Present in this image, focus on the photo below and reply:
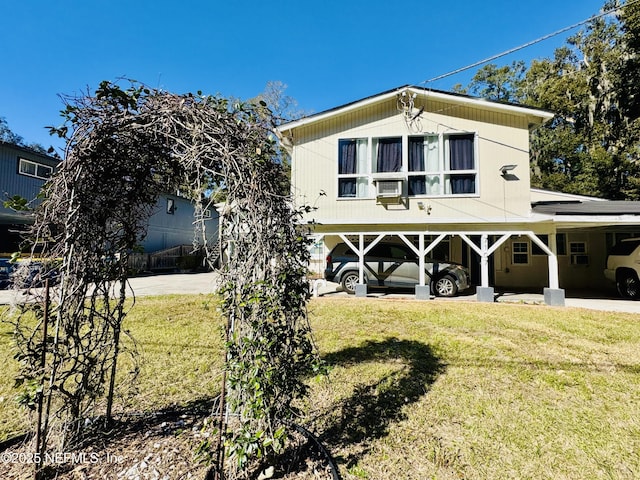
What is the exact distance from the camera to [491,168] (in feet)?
28.1

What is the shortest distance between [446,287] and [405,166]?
142 inches

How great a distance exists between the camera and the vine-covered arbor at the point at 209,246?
1.88m

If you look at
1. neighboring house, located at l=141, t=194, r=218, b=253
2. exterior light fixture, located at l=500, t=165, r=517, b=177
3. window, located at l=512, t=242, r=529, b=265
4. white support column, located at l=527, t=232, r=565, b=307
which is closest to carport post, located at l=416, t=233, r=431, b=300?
exterior light fixture, located at l=500, t=165, r=517, b=177

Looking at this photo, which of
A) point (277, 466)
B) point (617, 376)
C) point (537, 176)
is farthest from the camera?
point (537, 176)

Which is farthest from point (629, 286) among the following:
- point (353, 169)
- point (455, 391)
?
point (455, 391)

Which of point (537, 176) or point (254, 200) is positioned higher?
point (537, 176)

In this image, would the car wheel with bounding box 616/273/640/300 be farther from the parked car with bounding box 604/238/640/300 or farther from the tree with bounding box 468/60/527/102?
the tree with bounding box 468/60/527/102

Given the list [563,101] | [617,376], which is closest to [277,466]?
[617,376]

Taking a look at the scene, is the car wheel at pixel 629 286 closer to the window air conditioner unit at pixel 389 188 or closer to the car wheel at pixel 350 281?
the window air conditioner unit at pixel 389 188

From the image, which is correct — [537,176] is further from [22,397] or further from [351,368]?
[22,397]

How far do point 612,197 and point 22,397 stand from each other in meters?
24.4

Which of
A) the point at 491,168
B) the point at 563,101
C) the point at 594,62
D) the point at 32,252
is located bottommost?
the point at 32,252

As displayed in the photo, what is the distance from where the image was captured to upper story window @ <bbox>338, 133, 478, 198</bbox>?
8734 mm

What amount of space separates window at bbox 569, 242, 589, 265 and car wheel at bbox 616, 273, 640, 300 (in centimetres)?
214
